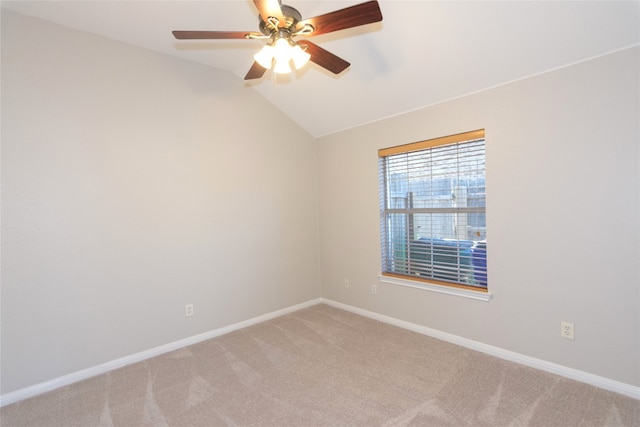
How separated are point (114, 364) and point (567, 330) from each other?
3630mm

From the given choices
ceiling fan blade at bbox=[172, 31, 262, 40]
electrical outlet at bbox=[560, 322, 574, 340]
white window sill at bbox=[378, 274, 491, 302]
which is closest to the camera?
ceiling fan blade at bbox=[172, 31, 262, 40]

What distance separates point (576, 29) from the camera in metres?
1.97

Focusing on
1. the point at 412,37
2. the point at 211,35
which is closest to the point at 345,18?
the point at 211,35

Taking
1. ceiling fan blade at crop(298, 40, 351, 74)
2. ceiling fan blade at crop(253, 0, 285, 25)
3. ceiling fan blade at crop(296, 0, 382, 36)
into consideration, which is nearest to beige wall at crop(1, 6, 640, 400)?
ceiling fan blade at crop(298, 40, 351, 74)

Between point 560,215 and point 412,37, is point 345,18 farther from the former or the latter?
point 560,215

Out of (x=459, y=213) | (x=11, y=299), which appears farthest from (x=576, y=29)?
(x=11, y=299)

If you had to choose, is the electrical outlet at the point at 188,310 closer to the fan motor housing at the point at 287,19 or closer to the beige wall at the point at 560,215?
the beige wall at the point at 560,215

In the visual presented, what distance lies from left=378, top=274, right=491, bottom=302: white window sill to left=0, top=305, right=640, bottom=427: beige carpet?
48 cm

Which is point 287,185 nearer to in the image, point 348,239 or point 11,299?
point 348,239

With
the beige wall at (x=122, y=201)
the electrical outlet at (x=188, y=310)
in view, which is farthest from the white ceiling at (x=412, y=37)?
the electrical outlet at (x=188, y=310)

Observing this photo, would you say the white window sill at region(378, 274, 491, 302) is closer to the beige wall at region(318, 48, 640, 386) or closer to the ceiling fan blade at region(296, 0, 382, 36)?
the beige wall at region(318, 48, 640, 386)

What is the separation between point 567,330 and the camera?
2264 millimetres

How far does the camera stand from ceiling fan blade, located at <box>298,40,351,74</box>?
6.04 ft

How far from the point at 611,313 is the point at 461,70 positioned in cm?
208
